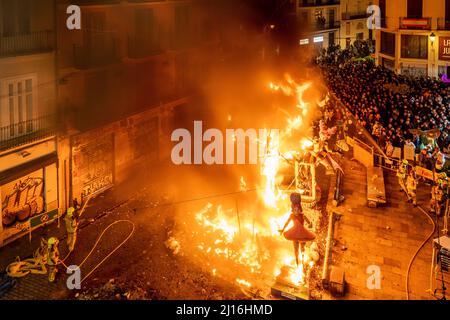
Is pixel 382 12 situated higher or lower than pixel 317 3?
lower

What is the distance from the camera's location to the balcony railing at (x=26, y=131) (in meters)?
13.5

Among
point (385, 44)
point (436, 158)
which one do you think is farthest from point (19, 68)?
point (385, 44)

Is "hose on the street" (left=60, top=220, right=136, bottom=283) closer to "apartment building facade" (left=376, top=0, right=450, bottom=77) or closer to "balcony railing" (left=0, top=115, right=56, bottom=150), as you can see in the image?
"balcony railing" (left=0, top=115, right=56, bottom=150)

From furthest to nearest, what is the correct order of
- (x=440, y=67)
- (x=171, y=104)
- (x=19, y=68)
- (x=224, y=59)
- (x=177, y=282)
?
(x=440, y=67), (x=224, y=59), (x=171, y=104), (x=19, y=68), (x=177, y=282)

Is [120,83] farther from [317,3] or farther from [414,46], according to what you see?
[317,3]

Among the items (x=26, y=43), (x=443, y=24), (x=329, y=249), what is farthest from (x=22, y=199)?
(x=443, y=24)

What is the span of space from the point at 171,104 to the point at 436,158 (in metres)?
13.2

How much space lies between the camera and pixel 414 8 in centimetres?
3559

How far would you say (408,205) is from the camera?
1515 cm

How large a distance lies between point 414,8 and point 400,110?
59.2ft

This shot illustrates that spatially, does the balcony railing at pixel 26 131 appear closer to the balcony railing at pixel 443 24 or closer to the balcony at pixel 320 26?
the balcony railing at pixel 443 24

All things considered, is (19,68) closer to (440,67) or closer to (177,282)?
(177,282)

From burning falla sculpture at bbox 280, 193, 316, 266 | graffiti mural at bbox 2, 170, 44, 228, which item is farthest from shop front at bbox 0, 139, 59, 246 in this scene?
burning falla sculpture at bbox 280, 193, 316, 266

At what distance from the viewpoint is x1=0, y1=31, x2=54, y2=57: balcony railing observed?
13465 millimetres
